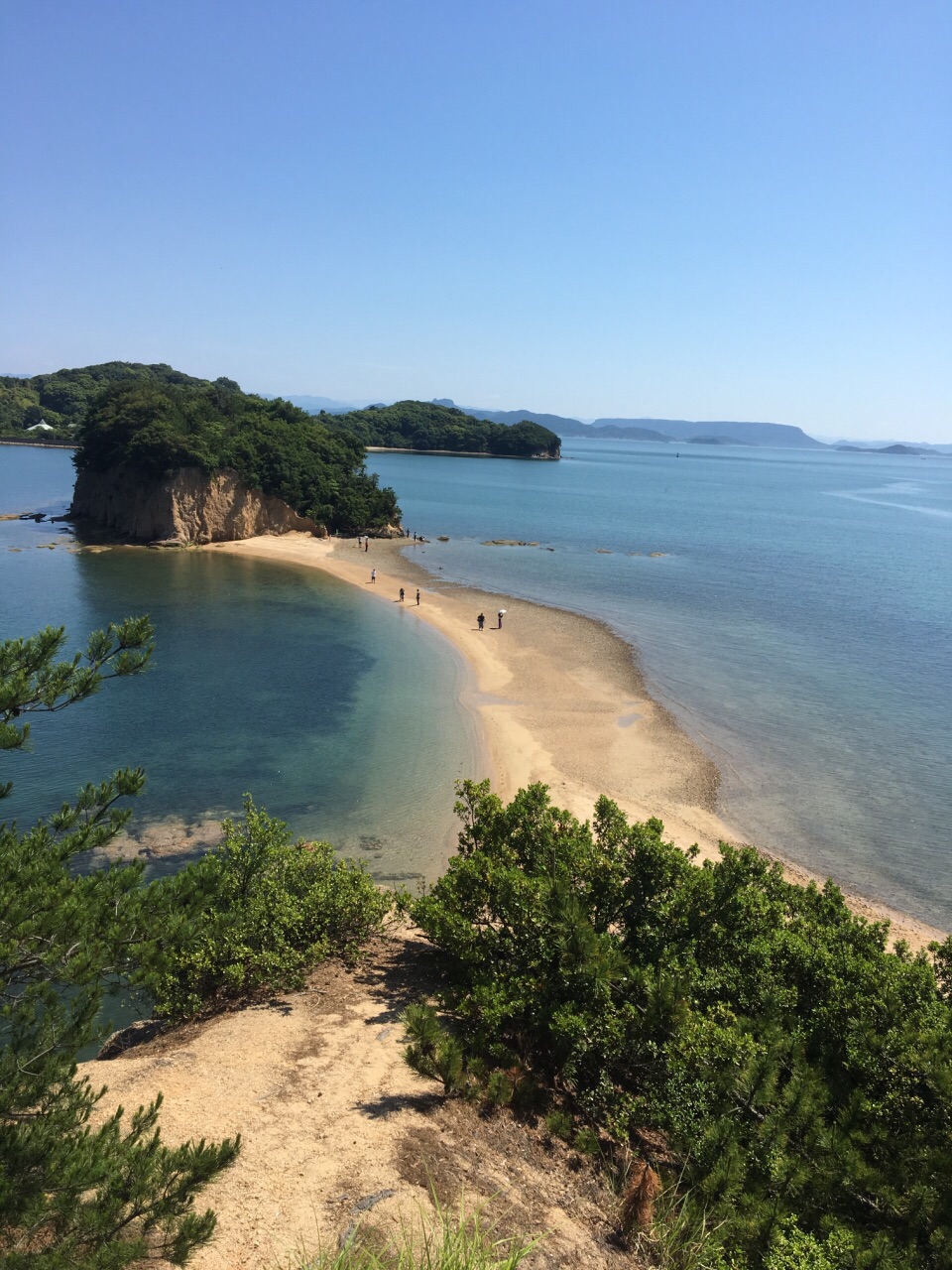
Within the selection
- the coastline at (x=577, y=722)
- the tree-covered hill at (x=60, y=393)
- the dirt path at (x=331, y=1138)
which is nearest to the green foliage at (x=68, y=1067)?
the dirt path at (x=331, y=1138)

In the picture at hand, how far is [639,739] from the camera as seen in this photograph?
30109 mm

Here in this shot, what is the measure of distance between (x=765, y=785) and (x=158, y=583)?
1614 inches

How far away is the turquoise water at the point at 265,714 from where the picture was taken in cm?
2283

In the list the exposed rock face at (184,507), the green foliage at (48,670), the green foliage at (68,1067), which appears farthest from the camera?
the exposed rock face at (184,507)

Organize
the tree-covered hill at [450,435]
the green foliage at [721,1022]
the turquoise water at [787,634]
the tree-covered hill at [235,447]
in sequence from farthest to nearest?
the tree-covered hill at [450,435] < the tree-covered hill at [235,447] < the turquoise water at [787,634] < the green foliage at [721,1022]

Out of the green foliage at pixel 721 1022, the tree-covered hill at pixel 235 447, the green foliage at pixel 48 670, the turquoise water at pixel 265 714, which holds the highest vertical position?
the tree-covered hill at pixel 235 447

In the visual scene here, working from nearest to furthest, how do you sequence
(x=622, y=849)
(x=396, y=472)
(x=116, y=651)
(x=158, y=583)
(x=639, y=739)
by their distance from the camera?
(x=116, y=651) < (x=622, y=849) < (x=639, y=739) < (x=158, y=583) < (x=396, y=472)

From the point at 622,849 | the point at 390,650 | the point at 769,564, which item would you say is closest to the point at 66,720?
the point at 390,650

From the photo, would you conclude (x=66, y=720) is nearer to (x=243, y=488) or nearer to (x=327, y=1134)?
(x=327, y=1134)

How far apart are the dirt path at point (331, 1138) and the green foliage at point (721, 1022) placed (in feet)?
3.58

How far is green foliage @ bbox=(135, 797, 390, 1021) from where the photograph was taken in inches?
495

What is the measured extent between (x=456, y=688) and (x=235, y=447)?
3988cm

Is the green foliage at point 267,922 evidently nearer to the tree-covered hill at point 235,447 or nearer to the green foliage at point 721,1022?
the green foliage at point 721,1022

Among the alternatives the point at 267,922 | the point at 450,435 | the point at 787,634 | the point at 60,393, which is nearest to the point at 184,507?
the point at 787,634
